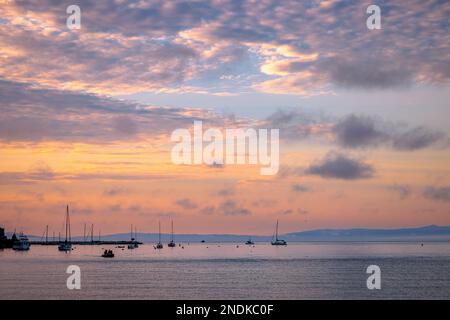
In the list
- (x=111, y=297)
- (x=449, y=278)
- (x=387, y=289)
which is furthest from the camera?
(x=449, y=278)

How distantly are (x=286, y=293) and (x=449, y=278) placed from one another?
43.0 m

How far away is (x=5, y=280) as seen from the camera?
301 ft

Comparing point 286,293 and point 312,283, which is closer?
point 286,293
